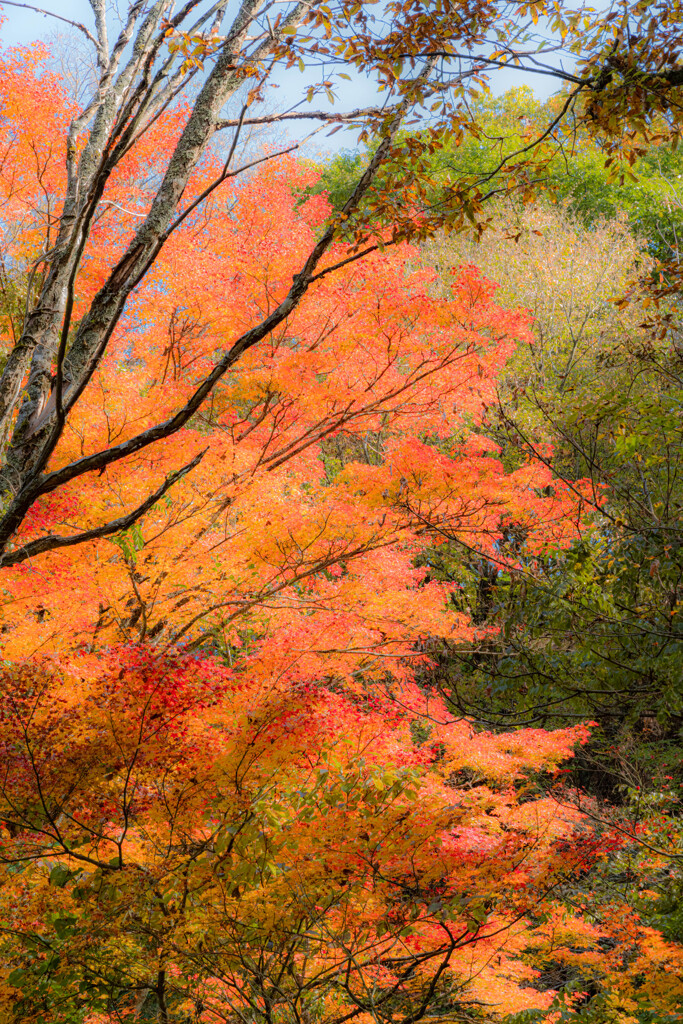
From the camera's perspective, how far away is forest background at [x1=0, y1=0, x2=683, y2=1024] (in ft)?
8.74

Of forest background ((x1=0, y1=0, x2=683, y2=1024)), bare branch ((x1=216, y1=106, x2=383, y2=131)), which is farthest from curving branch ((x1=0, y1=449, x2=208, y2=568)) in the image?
bare branch ((x1=216, y1=106, x2=383, y2=131))

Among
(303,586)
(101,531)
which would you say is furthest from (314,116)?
(303,586)

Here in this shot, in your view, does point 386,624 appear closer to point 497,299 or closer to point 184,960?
point 184,960

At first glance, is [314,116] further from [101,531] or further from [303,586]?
[303,586]

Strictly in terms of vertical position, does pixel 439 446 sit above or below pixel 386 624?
above

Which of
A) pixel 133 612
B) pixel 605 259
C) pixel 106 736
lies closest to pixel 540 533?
pixel 133 612

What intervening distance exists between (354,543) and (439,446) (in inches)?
234

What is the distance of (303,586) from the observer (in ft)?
25.8

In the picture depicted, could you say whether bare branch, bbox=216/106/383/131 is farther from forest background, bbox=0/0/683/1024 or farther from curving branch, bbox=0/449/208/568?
curving branch, bbox=0/449/208/568

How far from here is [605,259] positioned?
15.7 meters

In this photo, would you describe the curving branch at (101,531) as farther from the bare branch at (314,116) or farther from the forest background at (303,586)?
the bare branch at (314,116)

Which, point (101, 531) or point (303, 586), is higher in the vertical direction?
point (303, 586)

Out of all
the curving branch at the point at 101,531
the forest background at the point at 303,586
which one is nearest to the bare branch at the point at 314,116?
the forest background at the point at 303,586

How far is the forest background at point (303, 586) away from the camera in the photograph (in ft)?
8.74
